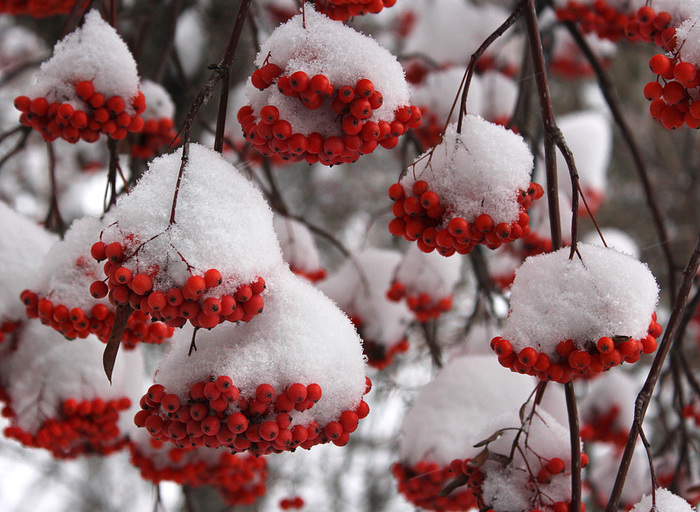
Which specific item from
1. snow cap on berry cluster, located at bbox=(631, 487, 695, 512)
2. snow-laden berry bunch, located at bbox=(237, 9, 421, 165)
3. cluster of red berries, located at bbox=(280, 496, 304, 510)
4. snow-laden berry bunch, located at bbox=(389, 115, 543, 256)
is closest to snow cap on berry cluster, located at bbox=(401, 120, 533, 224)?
snow-laden berry bunch, located at bbox=(389, 115, 543, 256)

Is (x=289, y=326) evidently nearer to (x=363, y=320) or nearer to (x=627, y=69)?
(x=363, y=320)

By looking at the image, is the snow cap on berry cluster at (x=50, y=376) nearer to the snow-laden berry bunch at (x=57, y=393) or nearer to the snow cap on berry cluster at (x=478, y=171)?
the snow-laden berry bunch at (x=57, y=393)

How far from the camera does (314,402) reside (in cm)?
103

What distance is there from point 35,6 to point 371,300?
150cm

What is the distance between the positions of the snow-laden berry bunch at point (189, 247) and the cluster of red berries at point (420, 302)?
104 centimetres

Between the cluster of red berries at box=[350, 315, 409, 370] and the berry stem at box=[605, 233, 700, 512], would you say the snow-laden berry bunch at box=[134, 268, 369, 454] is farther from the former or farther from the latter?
the cluster of red berries at box=[350, 315, 409, 370]

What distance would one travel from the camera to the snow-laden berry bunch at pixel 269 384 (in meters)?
0.99

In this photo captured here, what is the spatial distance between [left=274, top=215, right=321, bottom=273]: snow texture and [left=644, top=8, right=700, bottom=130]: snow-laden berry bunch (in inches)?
51.7

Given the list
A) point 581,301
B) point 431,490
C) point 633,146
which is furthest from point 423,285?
point 581,301

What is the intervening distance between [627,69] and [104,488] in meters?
5.95

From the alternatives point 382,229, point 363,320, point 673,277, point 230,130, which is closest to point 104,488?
point 382,229

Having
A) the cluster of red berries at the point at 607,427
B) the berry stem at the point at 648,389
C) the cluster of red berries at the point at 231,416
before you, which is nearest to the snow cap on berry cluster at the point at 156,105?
the cluster of red berries at the point at 231,416

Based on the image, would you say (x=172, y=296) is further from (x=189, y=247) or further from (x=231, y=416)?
(x=231, y=416)

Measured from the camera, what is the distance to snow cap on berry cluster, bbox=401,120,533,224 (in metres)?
1.10
